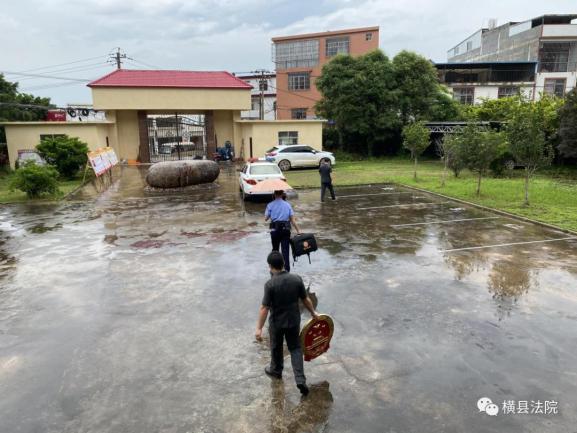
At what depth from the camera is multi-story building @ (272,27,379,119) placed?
159ft

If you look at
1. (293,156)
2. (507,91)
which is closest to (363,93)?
(293,156)

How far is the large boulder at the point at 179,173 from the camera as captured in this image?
727 inches

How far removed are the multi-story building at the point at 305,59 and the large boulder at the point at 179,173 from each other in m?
31.3

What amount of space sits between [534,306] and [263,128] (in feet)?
78.1

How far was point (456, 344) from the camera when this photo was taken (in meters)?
5.66

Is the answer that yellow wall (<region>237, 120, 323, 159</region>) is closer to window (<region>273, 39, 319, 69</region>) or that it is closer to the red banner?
window (<region>273, 39, 319, 69</region>)

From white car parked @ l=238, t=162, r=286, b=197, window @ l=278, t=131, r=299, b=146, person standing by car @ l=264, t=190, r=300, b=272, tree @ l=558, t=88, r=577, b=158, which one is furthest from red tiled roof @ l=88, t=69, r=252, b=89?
person standing by car @ l=264, t=190, r=300, b=272

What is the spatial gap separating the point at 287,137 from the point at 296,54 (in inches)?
1009

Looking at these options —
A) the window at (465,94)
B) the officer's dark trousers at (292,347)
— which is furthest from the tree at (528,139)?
the window at (465,94)

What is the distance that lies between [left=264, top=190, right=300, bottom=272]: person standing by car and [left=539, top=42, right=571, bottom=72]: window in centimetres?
4742

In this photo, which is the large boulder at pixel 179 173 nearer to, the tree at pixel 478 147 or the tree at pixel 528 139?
the tree at pixel 478 147

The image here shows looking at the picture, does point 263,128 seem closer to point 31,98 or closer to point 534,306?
point 31,98

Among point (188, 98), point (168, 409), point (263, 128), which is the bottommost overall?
point (168, 409)

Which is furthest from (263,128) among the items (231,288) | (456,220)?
(231,288)
